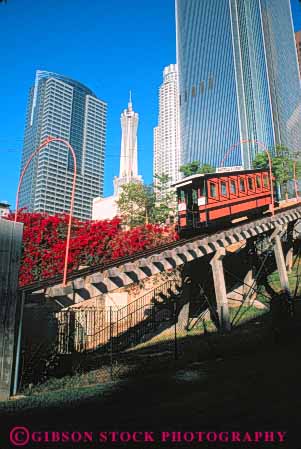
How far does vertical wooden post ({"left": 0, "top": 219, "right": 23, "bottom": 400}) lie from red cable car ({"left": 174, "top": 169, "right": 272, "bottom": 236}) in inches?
448

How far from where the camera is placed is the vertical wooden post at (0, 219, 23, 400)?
7738 millimetres

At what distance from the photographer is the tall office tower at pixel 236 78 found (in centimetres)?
9994

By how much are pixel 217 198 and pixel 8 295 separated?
12.9 m

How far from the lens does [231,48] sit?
10081cm

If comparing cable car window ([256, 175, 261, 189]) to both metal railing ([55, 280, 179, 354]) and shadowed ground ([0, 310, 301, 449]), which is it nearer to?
metal railing ([55, 280, 179, 354])

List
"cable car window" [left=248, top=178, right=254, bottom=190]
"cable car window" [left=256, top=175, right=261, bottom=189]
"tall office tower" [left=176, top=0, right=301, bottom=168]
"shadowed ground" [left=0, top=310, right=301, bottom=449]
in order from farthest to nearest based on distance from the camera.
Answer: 1. "tall office tower" [left=176, top=0, right=301, bottom=168]
2. "cable car window" [left=256, top=175, right=261, bottom=189]
3. "cable car window" [left=248, top=178, right=254, bottom=190]
4. "shadowed ground" [left=0, top=310, right=301, bottom=449]

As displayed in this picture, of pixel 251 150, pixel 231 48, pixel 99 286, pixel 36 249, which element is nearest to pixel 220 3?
pixel 231 48

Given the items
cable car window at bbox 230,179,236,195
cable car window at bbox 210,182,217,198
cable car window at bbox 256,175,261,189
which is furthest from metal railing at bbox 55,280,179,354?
cable car window at bbox 256,175,261,189

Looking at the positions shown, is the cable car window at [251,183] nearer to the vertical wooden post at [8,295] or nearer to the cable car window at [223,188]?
the cable car window at [223,188]

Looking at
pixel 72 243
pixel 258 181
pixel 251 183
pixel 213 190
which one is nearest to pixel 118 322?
pixel 72 243

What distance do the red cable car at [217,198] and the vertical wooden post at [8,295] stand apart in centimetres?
1138

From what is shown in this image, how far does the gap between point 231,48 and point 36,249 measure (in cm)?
10220

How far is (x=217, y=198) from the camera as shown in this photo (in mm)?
18328

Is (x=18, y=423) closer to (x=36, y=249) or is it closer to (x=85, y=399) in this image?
(x=85, y=399)
